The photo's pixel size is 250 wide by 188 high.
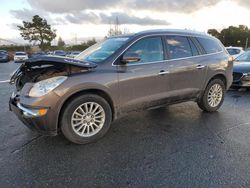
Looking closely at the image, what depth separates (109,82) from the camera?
3.38 m

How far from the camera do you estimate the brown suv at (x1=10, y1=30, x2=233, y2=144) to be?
3045 mm

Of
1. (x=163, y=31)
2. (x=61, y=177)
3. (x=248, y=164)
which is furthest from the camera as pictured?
(x=163, y=31)

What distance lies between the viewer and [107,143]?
3383 millimetres

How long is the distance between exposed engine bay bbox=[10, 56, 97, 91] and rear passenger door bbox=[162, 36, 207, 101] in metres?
1.55

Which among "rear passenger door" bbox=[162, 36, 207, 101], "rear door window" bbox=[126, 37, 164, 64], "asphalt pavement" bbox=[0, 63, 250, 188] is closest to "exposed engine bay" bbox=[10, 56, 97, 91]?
"rear door window" bbox=[126, 37, 164, 64]

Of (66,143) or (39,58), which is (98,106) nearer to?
(66,143)

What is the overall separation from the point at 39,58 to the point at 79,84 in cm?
73

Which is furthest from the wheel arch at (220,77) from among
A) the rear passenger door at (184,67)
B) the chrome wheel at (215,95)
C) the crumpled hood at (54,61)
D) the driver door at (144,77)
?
the crumpled hood at (54,61)

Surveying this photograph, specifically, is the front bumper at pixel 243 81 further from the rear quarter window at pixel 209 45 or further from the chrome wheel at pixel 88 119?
the chrome wheel at pixel 88 119

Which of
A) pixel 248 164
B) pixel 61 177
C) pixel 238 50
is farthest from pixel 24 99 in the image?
pixel 238 50

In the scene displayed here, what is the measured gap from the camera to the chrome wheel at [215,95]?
16.0ft

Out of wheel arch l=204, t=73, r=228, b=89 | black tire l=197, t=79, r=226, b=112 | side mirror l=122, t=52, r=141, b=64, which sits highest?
side mirror l=122, t=52, r=141, b=64

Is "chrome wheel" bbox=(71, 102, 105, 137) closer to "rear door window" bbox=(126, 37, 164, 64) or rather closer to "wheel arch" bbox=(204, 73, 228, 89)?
"rear door window" bbox=(126, 37, 164, 64)

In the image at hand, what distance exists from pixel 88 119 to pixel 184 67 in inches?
82.4
